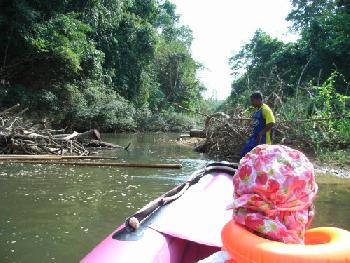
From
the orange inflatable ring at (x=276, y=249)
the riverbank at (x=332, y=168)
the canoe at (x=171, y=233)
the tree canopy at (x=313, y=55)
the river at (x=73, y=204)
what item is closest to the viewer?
the orange inflatable ring at (x=276, y=249)

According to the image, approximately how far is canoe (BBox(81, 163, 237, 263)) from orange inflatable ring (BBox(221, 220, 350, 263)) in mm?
818

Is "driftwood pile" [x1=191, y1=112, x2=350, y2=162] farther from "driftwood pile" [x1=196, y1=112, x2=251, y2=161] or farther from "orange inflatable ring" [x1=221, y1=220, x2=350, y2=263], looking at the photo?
"orange inflatable ring" [x1=221, y1=220, x2=350, y2=263]

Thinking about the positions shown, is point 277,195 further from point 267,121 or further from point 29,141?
point 29,141

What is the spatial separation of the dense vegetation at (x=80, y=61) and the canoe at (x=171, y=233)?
14.3 m

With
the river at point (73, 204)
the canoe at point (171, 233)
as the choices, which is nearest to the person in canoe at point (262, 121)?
the river at point (73, 204)

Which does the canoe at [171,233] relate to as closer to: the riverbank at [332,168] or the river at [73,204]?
the river at [73,204]

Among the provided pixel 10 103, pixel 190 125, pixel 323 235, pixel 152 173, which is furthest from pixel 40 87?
pixel 323 235

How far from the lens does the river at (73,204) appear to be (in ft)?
14.9

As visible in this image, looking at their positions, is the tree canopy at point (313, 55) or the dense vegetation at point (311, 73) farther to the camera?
the tree canopy at point (313, 55)

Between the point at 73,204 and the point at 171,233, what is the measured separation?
3.69 meters

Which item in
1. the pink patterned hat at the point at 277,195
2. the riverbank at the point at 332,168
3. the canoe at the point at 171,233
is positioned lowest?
the riverbank at the point at 332,168

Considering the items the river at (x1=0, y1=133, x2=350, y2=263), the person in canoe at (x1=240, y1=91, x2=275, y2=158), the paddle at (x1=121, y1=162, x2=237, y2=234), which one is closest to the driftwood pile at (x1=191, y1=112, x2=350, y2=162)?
the river at (x1=0, y1=133, x2=350, y2=263)

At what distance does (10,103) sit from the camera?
17.7m

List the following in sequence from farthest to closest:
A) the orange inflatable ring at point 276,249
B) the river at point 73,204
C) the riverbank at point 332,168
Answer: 1. the riverbank at point 332,168
2. the river at point 73,204
3. the orange inflatable ring at point 276,249
